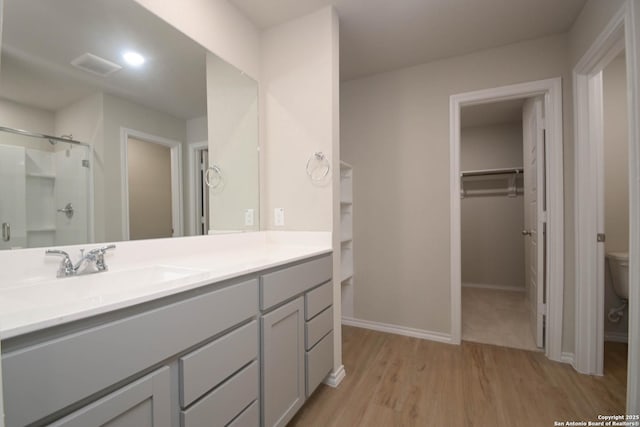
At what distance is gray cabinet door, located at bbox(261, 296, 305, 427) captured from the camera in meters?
1.21

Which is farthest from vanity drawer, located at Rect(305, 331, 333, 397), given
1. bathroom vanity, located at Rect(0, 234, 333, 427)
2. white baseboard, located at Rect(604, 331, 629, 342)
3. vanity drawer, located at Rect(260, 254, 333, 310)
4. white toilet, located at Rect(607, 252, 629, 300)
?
white baseboard, located at Rect(604, 331, 629, 342)

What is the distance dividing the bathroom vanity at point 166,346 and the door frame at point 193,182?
238 mm

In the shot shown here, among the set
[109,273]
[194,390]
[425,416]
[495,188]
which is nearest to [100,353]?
[194,390]

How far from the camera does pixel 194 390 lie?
0.90m

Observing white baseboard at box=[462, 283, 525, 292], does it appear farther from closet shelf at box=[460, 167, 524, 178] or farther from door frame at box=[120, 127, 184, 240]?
door frame at box=[120, 127, 184, 240]

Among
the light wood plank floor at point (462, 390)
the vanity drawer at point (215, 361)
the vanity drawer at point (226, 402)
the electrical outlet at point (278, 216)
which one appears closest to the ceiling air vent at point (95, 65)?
the electrical outlet at point (278, 216)

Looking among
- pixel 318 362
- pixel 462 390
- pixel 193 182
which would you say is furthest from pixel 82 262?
pixel 462 390

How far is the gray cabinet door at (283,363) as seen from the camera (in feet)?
3.98

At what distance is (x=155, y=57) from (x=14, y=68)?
59cm

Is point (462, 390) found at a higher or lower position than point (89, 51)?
lower

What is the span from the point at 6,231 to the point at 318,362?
149 centimetres

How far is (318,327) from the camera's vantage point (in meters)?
1.62

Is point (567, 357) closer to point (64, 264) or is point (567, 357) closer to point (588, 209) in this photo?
point (588, 209)

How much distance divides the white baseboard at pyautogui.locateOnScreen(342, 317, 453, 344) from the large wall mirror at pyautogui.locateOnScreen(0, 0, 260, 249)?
1630mm
